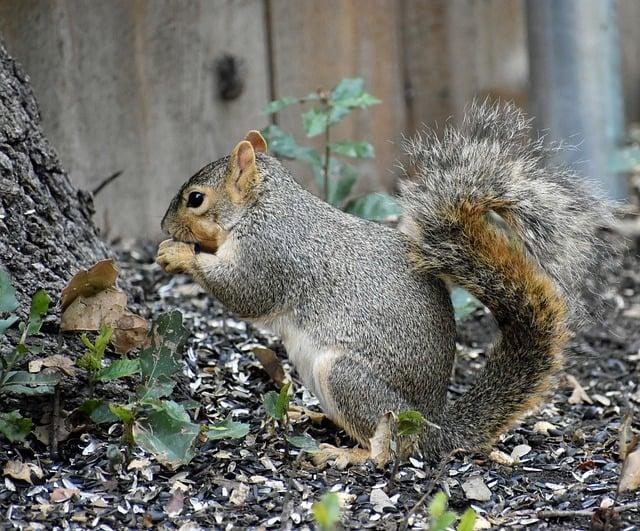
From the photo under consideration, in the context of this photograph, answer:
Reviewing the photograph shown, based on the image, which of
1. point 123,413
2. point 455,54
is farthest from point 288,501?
point 455,54

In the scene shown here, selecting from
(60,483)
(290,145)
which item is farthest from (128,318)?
(290,145)

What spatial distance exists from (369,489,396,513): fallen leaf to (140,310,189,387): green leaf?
56cm

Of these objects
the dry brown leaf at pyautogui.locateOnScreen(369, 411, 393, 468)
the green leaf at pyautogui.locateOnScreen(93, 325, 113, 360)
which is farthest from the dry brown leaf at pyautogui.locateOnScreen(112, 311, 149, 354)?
the dry brown leaf at pyautogui.locateOnScreen(369, 411, 393, 468)

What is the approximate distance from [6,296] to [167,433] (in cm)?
48

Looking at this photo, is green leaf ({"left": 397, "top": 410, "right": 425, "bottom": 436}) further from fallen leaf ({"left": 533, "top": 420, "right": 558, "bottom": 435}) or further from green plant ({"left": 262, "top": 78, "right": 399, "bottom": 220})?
green plant ({"left": 262, "top": 78, "right": 399, "bottom": 220})

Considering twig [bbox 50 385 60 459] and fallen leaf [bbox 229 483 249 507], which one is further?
twig [bbox 50 385 60 459]

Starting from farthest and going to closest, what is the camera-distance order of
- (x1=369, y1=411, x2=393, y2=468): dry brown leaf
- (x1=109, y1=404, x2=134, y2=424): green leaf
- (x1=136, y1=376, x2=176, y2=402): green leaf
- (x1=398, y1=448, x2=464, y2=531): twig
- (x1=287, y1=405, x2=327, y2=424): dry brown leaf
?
(x1=287, y1=405, x2=327, y2=424): dry brown leaf < (x1=369, y1=411, x2=393, y2=468): dry brown leaf < (x1=136, y1=376, x2=176, y2=402): green leaf < (x1=109, y1=404, x2=134, y2=424): green leaf < (x1=398, y1=448, x2=464, y2=531): twig

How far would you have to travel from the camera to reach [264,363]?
119 inches

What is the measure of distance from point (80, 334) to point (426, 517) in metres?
1.01

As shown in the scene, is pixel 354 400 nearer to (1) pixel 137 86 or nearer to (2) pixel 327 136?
(2) pixel 327 136

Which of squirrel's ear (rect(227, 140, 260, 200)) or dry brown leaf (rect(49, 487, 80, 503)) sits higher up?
squirrel's ear (rect(227, 140, 260, 200))

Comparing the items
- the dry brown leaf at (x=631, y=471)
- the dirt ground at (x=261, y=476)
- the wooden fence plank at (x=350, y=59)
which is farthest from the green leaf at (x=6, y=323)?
the wooden fence plank at (x=350, y=59)

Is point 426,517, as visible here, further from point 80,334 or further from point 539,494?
point 80,334

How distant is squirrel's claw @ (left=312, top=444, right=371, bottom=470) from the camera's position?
104 inches
